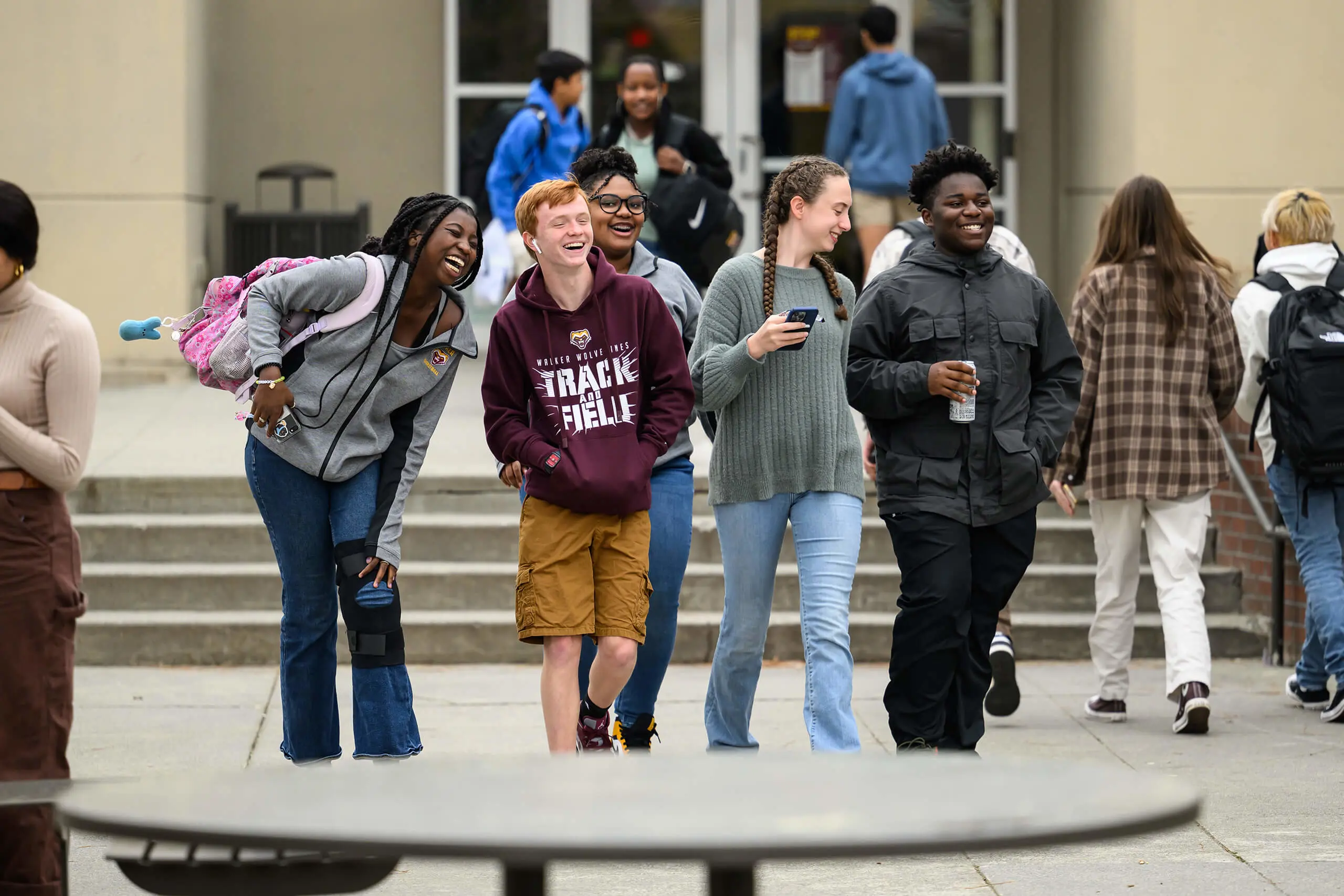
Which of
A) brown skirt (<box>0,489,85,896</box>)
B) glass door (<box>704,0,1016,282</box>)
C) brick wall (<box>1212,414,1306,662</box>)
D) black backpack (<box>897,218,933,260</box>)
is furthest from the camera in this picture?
glass door (<box>704,0,1016,282</box>)

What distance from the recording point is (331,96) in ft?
48.1

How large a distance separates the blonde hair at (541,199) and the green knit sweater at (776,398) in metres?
0.63

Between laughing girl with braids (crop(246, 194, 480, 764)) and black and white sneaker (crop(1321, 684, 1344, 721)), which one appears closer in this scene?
laughing girl with braids (crop(246, 194, 480, 764))

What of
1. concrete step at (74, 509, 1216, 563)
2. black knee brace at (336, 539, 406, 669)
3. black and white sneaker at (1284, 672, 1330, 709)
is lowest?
black and white sneaker at (1284, 672, 1330, 709)

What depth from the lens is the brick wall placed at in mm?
8516

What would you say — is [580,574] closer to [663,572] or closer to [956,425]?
[663,572]

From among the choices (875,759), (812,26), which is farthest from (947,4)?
→ (875,759)

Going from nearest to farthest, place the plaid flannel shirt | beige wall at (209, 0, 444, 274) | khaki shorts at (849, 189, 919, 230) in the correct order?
the plaid flannel shirt < khaki shorts at (849, 189, 919, 230) < beige wall at (209, 0, 444, 274)

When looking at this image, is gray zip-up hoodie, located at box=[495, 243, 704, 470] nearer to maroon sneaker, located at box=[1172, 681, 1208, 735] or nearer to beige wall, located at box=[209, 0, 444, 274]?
maroon sneaker, located at box=[1172, 681, 1208, 735]

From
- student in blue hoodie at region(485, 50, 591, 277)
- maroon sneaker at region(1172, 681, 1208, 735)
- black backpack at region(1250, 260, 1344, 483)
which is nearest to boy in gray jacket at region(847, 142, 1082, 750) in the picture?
maroon sneaker at region(1172, 681, 1208, 735)

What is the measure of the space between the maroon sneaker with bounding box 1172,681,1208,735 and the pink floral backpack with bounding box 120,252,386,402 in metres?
3.53

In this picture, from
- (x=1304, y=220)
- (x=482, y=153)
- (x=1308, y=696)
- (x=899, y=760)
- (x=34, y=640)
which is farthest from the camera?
(x=482, y=153)

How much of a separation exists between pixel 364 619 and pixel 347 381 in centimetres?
71

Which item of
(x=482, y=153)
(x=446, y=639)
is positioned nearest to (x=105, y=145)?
(x=482, y=153)
